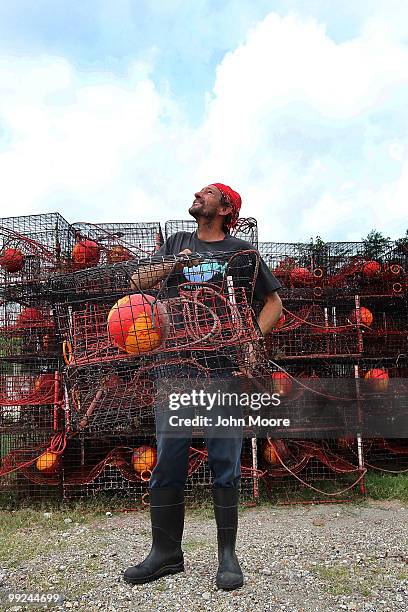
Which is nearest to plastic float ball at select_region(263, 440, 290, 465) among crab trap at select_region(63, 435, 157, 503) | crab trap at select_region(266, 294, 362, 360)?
crab trap at select_region(266, 294, 362, 360)

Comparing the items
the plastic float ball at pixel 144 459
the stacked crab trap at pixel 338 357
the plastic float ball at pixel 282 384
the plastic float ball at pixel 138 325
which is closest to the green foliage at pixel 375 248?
the stacked crab trap at pixel 338 357

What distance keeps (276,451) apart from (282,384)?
2.35 feet

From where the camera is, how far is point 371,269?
683 cm

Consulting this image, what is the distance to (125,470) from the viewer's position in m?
5.88

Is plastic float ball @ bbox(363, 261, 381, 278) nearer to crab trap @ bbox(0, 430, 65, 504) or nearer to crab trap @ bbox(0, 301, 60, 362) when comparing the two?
crab trap @ bbox(0, 301, 60, 362)

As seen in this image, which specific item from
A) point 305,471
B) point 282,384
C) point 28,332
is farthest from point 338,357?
point 28,332

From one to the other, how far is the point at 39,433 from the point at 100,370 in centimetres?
325

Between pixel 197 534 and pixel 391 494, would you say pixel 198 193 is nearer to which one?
pixel 197 534

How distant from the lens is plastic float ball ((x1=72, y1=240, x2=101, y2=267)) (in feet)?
19.5

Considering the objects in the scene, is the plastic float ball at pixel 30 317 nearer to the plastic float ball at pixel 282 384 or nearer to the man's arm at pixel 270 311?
the plastic float ball at pixel 282 384

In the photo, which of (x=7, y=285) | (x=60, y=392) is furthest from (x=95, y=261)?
(x=60, y=392)

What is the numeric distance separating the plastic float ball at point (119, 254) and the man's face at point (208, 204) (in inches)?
99.4

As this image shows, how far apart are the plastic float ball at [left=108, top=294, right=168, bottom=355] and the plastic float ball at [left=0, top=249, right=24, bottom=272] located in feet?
11.6

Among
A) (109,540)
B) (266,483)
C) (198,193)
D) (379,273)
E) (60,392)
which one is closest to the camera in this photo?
(198,193)
